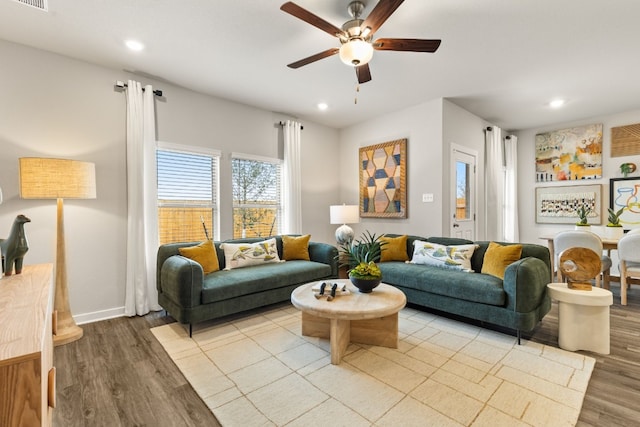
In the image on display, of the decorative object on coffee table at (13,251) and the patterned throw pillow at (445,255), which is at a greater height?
the decorative object on coffee table at (13,251)

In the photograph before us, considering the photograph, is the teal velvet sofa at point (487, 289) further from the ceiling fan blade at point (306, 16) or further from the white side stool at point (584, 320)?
the ceiling fan blade at point (306, 16)

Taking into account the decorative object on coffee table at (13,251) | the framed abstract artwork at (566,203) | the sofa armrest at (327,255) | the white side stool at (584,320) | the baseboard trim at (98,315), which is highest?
the framed abstract artwork at (566,203)

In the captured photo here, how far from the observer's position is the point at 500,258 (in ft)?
9.43

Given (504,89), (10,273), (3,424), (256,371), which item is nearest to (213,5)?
(10,273)

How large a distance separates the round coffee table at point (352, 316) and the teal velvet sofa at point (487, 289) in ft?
2.10

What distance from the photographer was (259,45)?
9.08 feet

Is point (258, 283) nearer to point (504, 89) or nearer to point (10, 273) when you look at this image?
point (10, 273)

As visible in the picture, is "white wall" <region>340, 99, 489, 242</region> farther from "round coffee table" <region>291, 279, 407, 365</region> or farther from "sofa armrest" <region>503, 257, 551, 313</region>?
"round coffee table" <region>291, 279, 407, 365</region>

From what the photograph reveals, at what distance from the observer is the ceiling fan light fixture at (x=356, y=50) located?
210 centimetres

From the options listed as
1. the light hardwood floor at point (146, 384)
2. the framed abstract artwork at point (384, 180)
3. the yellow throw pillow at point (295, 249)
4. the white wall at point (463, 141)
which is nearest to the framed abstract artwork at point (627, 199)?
the white wall at point (463, 141)

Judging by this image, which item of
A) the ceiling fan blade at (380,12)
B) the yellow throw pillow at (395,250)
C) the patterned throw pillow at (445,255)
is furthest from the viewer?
the yellow throw pillow at (395,250)

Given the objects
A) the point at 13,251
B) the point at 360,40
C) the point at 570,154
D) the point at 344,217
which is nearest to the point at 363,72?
the point at 360,40

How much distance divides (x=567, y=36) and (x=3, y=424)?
4.12 meters

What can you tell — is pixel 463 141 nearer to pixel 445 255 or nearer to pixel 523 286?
pixel 445 255
